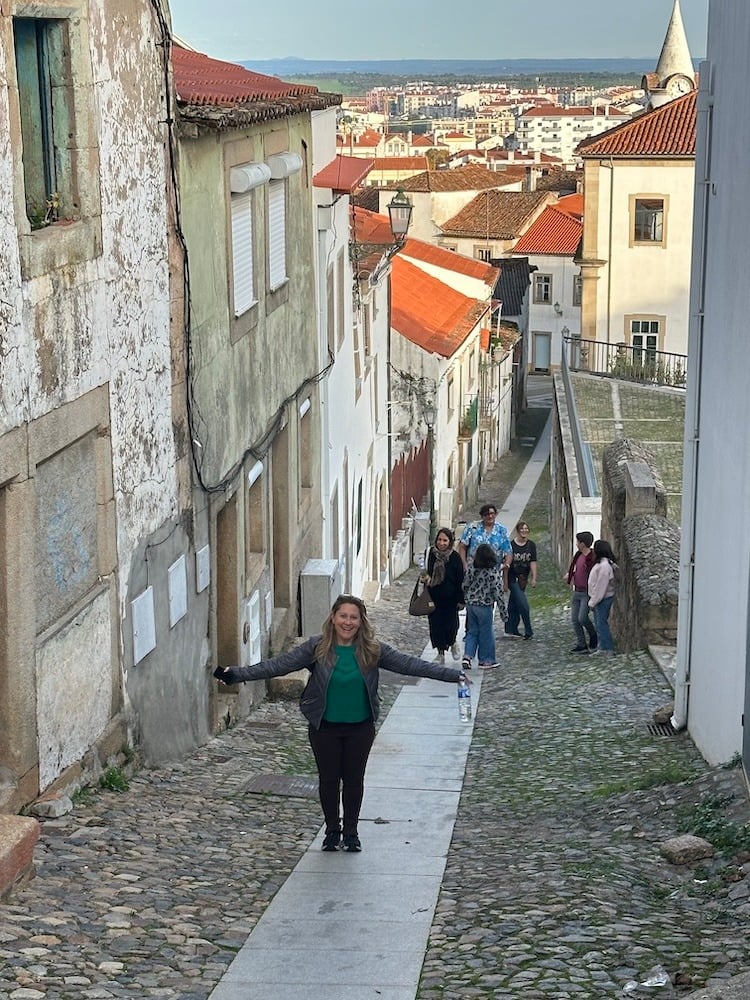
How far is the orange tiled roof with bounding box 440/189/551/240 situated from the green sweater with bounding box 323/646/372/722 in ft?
235

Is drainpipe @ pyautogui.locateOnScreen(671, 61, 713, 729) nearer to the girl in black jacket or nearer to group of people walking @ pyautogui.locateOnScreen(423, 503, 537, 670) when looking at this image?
group of people walking @ pyautogui.locateOnScreen(423, 503, 537, 670)

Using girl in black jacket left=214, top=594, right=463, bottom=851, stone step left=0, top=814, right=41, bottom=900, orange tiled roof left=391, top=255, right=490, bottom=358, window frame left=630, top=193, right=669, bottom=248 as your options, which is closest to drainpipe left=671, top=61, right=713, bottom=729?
girl in black jacket left=214, top=594, right=463, bottom=851

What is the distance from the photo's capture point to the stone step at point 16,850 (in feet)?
20.7

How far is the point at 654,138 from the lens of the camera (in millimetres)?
45125

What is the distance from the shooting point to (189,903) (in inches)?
269

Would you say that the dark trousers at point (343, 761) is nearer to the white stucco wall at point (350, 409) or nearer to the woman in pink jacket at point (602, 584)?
the woman in pink jacket at point (602, 584)

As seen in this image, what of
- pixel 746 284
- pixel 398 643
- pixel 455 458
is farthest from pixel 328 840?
pixel 455 458

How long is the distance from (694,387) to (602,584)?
489 cm

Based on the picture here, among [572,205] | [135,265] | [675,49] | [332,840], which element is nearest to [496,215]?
[572,205]

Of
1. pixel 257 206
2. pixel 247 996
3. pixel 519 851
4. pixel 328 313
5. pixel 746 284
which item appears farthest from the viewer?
pixel 328 313

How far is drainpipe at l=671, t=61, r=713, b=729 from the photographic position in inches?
405

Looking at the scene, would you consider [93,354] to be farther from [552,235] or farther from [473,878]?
[552,235]

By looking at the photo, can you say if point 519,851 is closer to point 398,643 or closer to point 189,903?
point 189,903

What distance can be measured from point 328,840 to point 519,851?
1.04m
